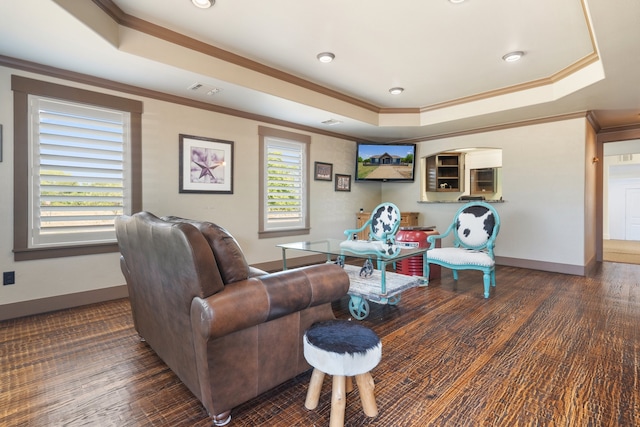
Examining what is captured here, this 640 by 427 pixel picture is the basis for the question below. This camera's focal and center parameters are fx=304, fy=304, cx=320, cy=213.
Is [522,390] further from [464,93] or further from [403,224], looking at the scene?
[403,224]

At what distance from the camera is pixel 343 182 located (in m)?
5.91

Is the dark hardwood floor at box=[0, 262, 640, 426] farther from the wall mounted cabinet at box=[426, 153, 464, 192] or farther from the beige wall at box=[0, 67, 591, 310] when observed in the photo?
the wall mounted cabinet at box=[426, 153, 464, 192]

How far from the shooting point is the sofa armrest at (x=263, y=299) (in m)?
1.32

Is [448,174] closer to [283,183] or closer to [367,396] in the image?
[283,183]

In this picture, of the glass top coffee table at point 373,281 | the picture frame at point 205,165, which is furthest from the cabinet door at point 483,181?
the picture frame at point 205,165

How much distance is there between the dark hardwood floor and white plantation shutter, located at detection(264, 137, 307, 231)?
215cm

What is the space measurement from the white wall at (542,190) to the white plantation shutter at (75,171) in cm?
543

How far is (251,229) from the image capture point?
4523 millimetres

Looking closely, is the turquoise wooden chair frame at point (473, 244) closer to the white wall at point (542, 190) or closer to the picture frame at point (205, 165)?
the white wall at point (542, 190)

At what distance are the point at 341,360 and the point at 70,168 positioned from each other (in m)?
3.31

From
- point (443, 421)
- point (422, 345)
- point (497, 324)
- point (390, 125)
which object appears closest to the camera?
point (443, 421)

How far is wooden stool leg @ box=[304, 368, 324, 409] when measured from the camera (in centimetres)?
152

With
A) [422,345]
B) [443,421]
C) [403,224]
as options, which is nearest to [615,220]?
[403,224]

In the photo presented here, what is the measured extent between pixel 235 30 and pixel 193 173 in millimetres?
1833
